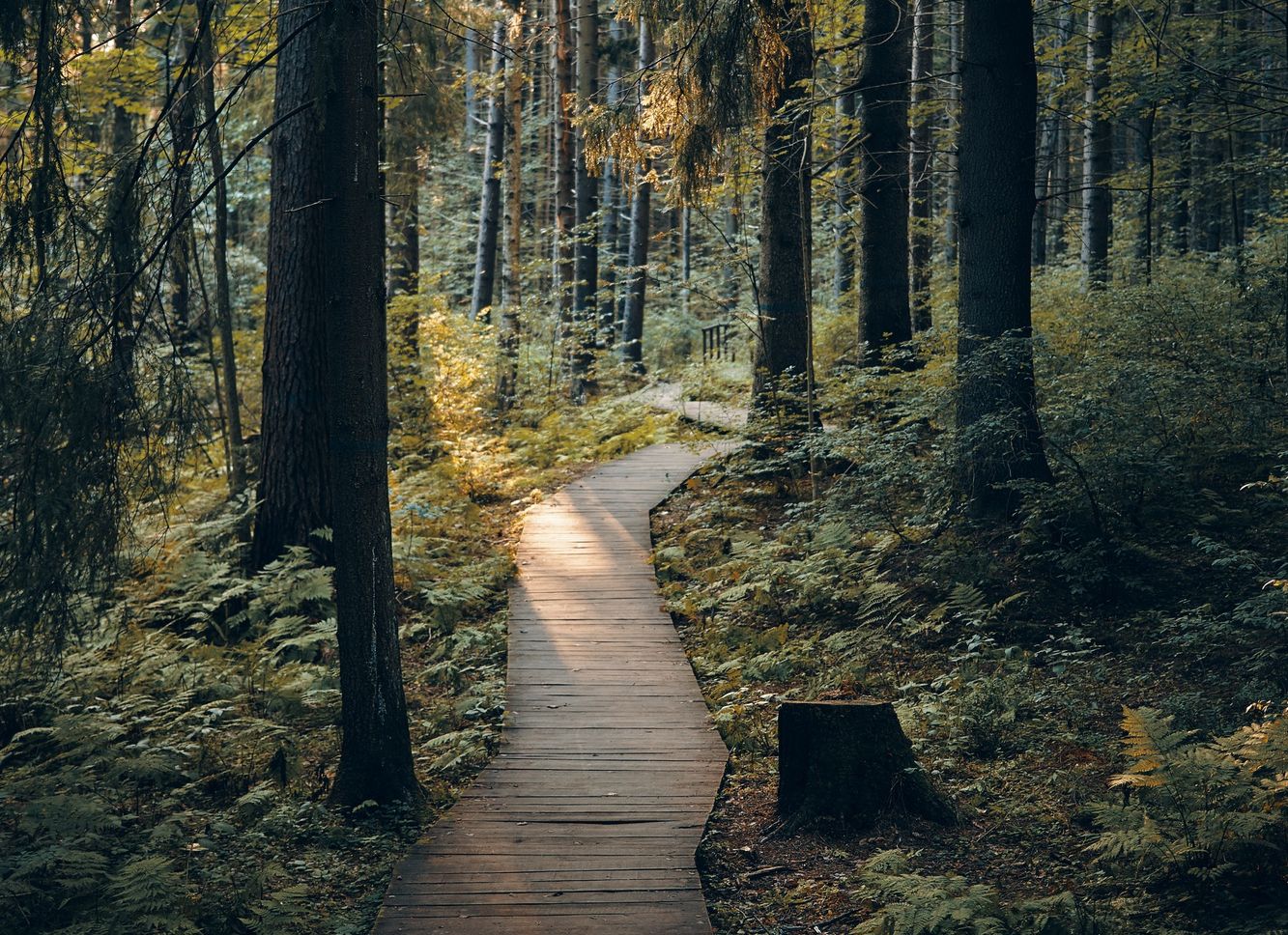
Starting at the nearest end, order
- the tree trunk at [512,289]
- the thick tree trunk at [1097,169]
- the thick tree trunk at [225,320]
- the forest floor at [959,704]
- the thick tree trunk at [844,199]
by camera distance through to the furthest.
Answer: the forest floor at [959,704]
the thick tree trunk at [225,320]
the thick tree trunk at [844,199]
the thick tree trunk at [1097,169]
the tree trunk at [512,289]

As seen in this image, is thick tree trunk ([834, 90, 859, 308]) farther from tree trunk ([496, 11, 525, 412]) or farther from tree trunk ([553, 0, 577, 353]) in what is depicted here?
tree trunk ([496, 11, 525, 412])

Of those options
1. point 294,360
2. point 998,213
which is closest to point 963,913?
point 998,213

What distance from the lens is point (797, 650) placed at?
770 cm

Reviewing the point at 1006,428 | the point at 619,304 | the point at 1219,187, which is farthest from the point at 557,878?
the point at 619,304

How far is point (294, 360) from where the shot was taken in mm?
9570

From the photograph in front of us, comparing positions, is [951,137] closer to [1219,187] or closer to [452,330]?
[1219,187]

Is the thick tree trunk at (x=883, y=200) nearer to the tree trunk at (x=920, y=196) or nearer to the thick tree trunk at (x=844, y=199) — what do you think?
the thick tree trunk at (x=844, y=199)

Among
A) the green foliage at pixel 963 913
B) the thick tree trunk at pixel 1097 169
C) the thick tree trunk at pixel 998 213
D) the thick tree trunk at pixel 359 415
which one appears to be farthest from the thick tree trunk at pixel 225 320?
the thick tree trunk at pixel 1097 169

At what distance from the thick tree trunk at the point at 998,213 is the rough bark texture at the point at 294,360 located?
5827 mm

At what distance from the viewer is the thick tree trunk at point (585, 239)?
59.0ft

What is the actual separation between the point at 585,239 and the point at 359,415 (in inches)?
528

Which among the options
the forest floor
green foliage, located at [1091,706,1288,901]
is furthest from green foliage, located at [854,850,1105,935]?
green foliage, located at [1091,706,1288,901]

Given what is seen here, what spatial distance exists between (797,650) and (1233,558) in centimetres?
303

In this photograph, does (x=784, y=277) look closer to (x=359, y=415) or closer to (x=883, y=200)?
(x=883, y=200)
